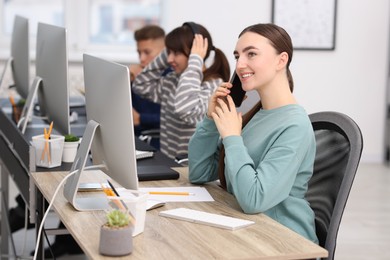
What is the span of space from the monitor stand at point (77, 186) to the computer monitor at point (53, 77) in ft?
2.04

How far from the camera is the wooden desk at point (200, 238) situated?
167 centimetres

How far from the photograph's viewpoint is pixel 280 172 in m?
2.01

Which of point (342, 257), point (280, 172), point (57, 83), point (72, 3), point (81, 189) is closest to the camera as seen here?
point (280, 172)

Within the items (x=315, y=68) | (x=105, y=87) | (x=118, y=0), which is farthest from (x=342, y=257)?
(x=118, y=0)

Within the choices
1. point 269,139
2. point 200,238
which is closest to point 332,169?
point 269,139

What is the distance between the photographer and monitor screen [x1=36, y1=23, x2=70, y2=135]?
273 centimetres

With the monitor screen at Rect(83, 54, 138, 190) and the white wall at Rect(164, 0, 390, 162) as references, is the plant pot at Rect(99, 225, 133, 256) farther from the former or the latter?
the white wall at Rect(164, 0, 390, 162)

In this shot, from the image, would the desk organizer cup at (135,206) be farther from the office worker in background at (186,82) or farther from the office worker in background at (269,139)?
the office worker in background at (186,82)

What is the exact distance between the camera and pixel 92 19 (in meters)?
6.22

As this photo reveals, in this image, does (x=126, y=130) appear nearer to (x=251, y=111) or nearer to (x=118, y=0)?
(x=251, y=111)

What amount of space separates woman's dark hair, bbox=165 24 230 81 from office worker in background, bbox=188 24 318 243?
1.13 m

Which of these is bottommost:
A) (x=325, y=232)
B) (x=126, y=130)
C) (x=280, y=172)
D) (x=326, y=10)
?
(x=325, y=232)

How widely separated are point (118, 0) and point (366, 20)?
2088 mm

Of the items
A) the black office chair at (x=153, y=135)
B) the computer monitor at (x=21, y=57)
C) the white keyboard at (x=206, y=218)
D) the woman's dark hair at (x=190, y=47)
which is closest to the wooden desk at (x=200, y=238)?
the white keyboard at (x=206, y=218)
